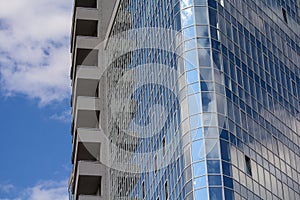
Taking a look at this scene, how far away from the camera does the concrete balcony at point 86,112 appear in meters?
86.2

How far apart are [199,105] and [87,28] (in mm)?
36093

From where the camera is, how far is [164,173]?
203 ft

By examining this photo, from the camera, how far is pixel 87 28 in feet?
301

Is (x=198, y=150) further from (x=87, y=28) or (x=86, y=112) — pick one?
(x=87, y=28)

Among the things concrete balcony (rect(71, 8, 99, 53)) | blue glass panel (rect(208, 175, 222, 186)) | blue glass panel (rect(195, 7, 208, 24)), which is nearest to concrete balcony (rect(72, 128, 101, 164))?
concrete balcony (rect(71, 8, 99, 53))

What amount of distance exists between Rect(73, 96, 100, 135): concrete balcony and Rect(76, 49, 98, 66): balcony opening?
464 cm

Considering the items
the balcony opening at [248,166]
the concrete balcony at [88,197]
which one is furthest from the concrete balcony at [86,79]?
the balcony opening at [248,166]

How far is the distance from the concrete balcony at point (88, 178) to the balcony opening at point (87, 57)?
1265 centimetres

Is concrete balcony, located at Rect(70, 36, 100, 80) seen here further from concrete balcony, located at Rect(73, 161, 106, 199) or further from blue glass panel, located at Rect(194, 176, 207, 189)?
blue glass panel, located at Rect(194, 176, 207, 189)

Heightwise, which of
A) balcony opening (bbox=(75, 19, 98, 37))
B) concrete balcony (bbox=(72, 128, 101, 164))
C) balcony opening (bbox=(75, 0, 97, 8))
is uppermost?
balcony opening (bbox=(75, 0, 97, 8))

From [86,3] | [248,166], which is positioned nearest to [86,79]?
[86,3]

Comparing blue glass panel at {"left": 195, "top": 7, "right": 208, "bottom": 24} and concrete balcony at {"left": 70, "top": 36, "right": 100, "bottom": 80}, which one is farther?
concrete balcony at {"left": 70, "top": 36, "right": 100, "bottom": 80}

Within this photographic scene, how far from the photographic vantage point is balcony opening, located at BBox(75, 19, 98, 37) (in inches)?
3556

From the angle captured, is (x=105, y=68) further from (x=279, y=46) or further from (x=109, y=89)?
(x=279, y=46)
